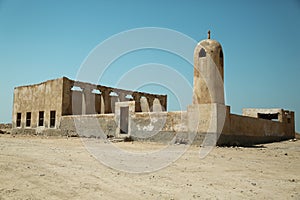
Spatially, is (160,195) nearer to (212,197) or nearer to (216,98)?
(212,197)

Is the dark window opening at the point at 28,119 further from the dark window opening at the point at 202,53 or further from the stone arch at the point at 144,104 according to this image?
the dark window opening at the point at 202,53

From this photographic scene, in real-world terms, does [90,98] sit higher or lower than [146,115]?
higher

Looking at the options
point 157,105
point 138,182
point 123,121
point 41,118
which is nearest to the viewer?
point 138,182

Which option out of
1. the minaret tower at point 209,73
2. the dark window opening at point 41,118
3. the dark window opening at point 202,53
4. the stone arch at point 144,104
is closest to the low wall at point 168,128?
the minaret tower at point 209,73

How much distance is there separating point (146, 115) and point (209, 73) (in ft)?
10.8

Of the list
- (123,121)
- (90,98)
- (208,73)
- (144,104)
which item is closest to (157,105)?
(144,104)

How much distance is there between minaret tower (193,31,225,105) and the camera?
1135cm

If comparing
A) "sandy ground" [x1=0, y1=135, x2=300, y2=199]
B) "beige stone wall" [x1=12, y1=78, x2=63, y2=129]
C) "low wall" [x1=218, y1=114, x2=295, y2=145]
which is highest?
"beige stone wall" [x1=12, y1=78, x2=63, y2=129]

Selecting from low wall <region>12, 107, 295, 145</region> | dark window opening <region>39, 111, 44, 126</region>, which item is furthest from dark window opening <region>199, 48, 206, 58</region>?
dark window opening <region>39, 111, 44, 126</region>

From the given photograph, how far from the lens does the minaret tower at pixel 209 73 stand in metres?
11.4

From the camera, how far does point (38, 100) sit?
21.7 m

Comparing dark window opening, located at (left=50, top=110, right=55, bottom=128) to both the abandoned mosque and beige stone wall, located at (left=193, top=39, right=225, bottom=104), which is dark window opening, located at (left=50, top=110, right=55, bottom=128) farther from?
beige stone wall, located at (left=193, top=39, right=225, bottom=104)

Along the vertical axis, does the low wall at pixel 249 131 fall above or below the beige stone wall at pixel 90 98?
below

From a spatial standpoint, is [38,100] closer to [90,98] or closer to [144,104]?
[90,98]
